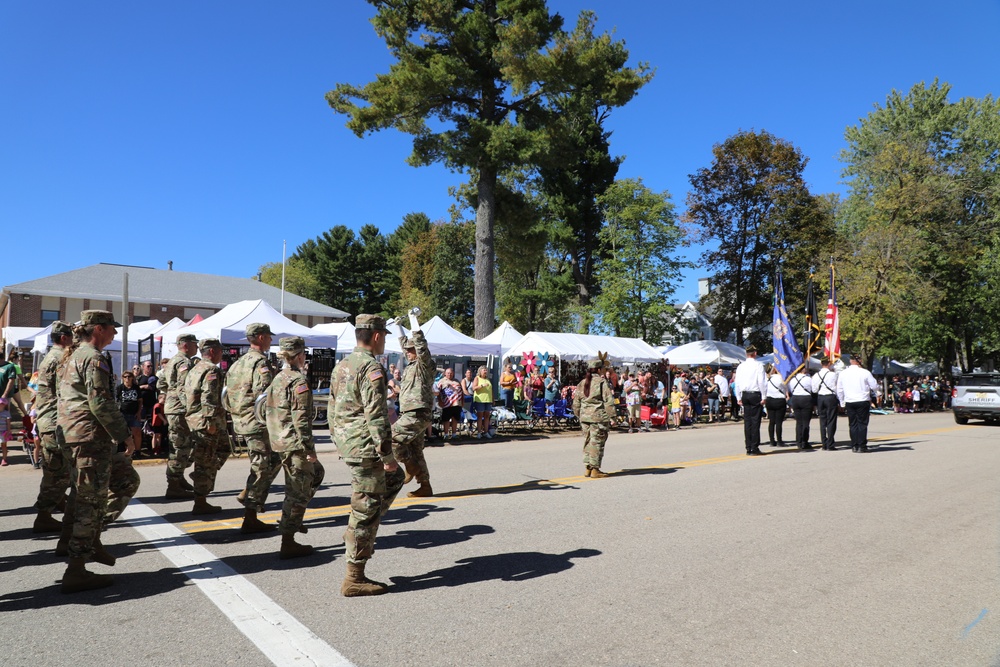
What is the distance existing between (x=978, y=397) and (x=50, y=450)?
83.9ft

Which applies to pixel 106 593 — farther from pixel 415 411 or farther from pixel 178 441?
pixel 415 411

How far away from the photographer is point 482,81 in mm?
23453

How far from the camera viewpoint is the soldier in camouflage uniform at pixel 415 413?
820cm

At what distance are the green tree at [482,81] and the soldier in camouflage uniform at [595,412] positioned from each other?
14.1 metres

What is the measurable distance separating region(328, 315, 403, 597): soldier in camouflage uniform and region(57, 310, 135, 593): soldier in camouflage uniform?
1.81 metres

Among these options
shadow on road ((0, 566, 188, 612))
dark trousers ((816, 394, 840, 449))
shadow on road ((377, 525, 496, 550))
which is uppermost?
dark trousers ((816, 394, 840, 449))

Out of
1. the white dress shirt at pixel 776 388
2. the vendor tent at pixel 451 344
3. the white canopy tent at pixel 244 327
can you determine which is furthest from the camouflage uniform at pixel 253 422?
the vendor tent at pixel 451 344

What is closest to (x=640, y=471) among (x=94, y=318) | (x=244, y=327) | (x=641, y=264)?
(x=94, y=318)

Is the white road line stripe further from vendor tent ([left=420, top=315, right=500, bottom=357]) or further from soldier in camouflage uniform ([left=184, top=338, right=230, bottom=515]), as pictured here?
vendor tent ([left=420, top=315, right=500, bottom=357])

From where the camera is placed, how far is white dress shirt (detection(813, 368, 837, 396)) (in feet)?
44.2

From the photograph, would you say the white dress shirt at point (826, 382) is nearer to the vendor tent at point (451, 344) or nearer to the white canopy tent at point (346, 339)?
Result: the vendor tent at point (451, 344)

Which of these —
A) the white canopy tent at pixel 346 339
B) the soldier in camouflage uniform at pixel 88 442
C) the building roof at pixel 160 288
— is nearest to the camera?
the soldier in camouflage uniform at pixel 88 442

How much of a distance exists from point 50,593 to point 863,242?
3761cm

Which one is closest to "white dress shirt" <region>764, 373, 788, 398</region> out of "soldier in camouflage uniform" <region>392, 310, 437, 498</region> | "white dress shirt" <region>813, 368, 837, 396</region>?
"white dress shirt" <region>813, 368, 837, 396</region>
